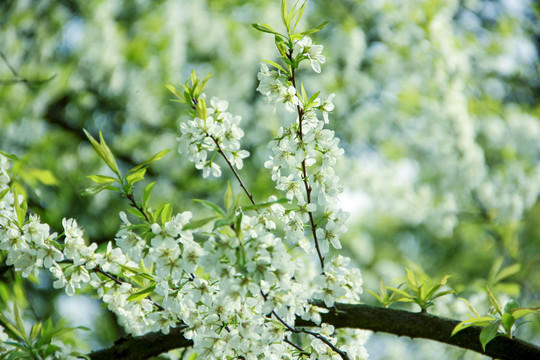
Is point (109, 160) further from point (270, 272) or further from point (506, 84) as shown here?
point (506, 84)

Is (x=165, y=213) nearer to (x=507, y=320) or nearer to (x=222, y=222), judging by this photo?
(x=222, y=222)

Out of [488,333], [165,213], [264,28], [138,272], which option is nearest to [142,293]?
[138,272]

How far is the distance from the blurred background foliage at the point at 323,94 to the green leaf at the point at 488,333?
2667 mm

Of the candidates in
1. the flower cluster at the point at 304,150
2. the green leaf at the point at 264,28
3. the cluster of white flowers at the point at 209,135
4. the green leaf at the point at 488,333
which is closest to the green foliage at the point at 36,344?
the cluster of white flowers at the point at 209,135

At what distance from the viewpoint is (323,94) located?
5348 millimetres

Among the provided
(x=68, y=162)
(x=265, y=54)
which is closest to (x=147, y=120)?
(x=68, y=162)

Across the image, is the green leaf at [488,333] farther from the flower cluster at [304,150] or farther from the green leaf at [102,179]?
the green leaf at [102,179]

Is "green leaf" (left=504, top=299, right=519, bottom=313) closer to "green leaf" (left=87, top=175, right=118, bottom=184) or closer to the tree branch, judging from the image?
the tree branch

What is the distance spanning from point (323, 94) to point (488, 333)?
4.21m

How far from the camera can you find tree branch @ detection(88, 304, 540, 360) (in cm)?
150

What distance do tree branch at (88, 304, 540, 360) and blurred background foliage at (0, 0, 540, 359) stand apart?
8.33ft

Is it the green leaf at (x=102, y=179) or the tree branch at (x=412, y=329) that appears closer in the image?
the green leaf at (x=102, y=179)

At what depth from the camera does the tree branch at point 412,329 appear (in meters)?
1.50

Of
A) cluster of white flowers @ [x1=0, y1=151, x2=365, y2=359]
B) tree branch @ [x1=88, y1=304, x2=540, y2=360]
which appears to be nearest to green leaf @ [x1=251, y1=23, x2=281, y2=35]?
cluster of white flowers @ [x1=0, y1=151, x2=365, y2=359]
